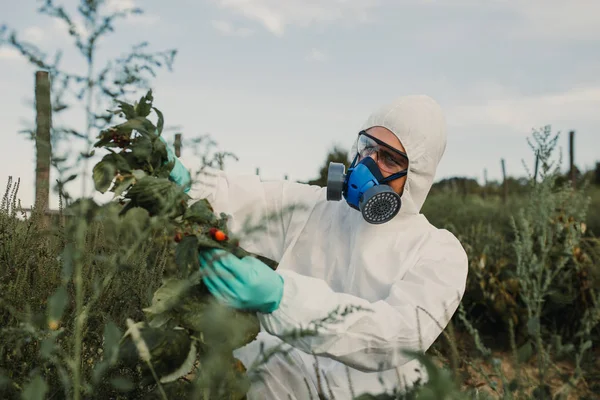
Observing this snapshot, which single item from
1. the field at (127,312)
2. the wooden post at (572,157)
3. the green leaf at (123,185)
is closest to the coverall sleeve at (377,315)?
the field at (127,312)

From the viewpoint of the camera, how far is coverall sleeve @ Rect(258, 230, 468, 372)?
1.61 meters

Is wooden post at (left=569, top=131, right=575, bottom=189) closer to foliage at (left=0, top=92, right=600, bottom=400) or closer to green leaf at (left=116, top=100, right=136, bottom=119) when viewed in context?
foliage at (left=0, top=92, right=600, bottom=400)

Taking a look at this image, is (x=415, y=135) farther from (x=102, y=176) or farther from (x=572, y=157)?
(x=572, y=157)

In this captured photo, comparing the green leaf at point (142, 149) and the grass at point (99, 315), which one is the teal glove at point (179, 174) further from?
the green leaf at point (142, 149)

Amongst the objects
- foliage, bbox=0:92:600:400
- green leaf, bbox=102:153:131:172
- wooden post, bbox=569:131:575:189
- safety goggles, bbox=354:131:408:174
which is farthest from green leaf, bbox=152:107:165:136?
wooden post, bbox=569:131:575:189

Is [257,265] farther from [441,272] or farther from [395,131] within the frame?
[395,131]

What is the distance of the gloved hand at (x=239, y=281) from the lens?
1491mm

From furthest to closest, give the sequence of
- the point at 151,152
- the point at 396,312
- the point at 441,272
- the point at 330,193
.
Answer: the point at 330,193
the point at 441,272
the point at 396,312
the point at 151,152

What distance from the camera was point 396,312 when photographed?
1.80m

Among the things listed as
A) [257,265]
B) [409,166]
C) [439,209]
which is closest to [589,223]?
[439,209]

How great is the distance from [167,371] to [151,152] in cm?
56

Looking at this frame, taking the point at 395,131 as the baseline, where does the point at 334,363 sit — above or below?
below

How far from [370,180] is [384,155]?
0.16 meters

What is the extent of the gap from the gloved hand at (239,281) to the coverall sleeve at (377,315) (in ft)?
0.33
